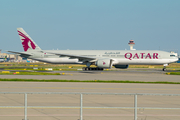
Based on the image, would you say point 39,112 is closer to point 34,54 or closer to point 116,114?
point 116,114

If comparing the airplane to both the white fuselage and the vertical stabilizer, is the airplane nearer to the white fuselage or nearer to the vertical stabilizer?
the white fuselage

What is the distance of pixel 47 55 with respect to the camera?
185ft

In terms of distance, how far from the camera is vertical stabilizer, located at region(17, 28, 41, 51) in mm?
57750

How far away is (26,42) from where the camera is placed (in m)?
57.8

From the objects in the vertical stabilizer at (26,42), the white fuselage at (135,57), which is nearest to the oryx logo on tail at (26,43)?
the vertical stabilizer at (26,42)

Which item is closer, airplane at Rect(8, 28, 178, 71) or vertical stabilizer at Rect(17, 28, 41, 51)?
airplane at Rect(8, 28, 178, 71)

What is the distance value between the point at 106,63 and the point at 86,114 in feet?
126

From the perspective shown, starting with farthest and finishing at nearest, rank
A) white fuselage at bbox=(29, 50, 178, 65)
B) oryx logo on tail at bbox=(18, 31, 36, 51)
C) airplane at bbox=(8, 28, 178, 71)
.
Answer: oryx logo on tail at bbox=(18, 31, 36, 51) → white fuselage at bbox=(29, 50, 178, 65) → airplane at bbox=(8, 28, 178, 71)

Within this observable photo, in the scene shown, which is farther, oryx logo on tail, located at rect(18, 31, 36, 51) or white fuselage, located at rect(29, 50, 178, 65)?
oryx logo on tail, located at rect(18, 31, 36, 51)

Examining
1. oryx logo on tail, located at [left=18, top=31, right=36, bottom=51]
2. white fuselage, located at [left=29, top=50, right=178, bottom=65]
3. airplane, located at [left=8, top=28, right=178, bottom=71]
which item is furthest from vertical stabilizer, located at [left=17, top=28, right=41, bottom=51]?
white fuselage, located at [left=29, top=50, right=178, bottom=65]

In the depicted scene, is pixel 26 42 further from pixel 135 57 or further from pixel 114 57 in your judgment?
pixel 135 57

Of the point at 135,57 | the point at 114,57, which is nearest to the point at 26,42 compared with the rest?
the point at 114,57

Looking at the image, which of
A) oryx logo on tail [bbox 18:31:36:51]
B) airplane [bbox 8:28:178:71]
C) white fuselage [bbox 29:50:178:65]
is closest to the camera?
airplane [bbox 8:28:178:71]

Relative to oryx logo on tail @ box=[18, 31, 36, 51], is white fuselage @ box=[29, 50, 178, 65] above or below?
below
